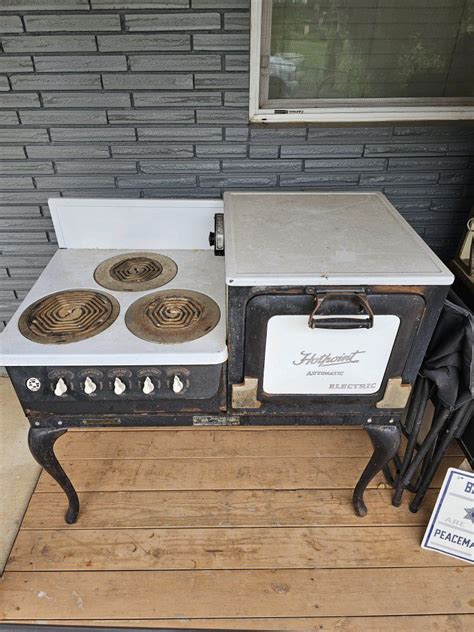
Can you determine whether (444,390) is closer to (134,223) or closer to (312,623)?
(312,623)

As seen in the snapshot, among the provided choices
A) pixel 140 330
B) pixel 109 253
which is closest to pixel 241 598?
pixel 140 330

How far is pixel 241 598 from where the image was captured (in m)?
1.57

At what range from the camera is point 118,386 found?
4.48 ft

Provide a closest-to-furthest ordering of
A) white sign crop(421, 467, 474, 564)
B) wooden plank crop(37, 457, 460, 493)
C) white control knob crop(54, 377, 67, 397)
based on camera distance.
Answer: white control knob crop(54, 377, 67, 397)
white sign crop(421, 467, 474, 564)
wooden plank crop(37, 457, 460, 493)

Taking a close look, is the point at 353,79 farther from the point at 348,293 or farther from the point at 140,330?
the point at 140,330

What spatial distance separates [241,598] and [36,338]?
43.6 inches

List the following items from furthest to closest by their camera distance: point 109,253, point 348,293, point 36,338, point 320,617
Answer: point 109,253 → point 320,617 → point 36,338 → point 348,293

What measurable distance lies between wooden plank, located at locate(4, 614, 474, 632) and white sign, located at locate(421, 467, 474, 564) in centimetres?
23

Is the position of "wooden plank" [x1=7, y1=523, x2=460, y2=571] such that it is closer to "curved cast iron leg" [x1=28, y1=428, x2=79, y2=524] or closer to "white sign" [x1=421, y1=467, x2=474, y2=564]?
"white sign" [x1=421, y1=467, x2=474, y2=564]

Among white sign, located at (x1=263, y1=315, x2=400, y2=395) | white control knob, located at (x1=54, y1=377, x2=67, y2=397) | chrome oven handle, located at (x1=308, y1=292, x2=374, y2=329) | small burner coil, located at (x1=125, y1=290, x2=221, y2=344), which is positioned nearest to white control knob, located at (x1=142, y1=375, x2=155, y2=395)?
small burner coil, located at (x1=125, y1=290, x2=221, y2=344)

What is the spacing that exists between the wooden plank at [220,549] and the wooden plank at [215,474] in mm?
195

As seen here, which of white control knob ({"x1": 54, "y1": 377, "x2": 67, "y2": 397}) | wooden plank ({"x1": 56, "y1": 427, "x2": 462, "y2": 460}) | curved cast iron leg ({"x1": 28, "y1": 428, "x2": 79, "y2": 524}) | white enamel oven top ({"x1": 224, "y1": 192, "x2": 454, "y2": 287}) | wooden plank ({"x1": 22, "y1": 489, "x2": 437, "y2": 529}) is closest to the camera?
white enamel oven top ({"x1": 224, "y1": 192, "x2": 454, "y2": 287})

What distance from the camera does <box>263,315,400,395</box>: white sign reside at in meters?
1.31

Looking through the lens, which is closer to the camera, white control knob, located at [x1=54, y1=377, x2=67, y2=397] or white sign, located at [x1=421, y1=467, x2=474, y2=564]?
white control knob, located at [x1=54, y1=377, x2=67, y2=397]
